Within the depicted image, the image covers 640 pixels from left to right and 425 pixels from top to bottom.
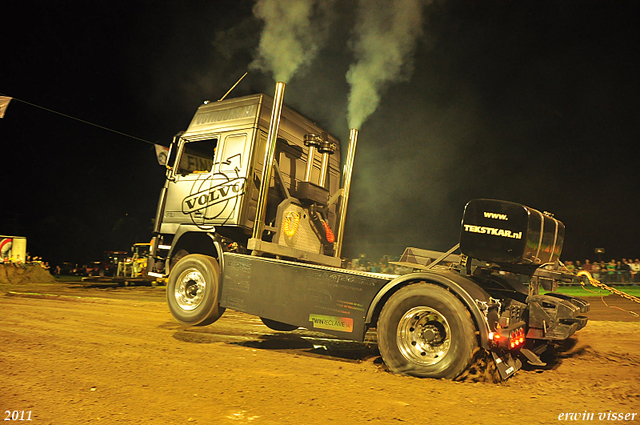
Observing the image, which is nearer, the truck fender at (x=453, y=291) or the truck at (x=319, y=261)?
the truck fender at (x=453, y=291)

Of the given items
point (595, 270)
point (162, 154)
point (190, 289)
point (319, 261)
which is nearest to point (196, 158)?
point (162, 154)

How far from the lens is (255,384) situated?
4.18 metres

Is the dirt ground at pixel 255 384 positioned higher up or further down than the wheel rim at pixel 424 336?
further down

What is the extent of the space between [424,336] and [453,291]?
596mm

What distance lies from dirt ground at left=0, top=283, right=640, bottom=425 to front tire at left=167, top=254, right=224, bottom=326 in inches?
13.1

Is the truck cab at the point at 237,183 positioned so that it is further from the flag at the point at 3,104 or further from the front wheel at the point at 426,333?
the flag at the point at 3,104

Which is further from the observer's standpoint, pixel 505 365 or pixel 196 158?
pixel 196 158

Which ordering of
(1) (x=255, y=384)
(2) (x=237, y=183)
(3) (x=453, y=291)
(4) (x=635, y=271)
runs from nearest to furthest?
1. (1) (x=255, y=384)
2. (3) (x=453, y=291)
3. (2) (x=237, y=183)
4. (4) (x=635, y=271)

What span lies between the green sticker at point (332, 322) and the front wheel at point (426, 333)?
1.55 ft

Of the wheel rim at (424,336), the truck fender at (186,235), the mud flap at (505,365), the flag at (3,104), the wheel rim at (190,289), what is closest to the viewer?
the mud flap at (505,365)

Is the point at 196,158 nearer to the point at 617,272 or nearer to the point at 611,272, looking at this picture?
the point at 611,272

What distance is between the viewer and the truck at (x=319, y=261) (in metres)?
4.64

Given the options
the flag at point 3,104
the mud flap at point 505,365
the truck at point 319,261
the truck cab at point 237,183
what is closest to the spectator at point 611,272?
the truck at point 319,261

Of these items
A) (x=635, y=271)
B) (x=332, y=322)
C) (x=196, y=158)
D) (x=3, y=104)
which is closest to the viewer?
(x=332, y=322)
